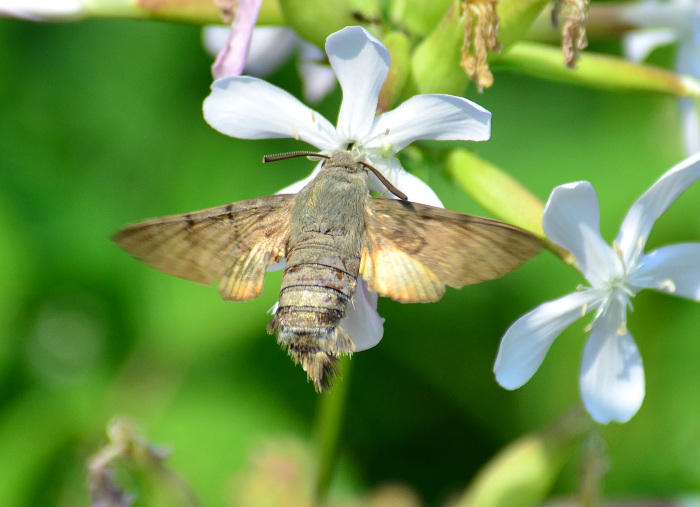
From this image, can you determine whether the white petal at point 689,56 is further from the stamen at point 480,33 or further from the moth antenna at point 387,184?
the moth antenna at point 387,184

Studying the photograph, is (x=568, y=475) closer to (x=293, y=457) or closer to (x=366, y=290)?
(x=293, y=457)

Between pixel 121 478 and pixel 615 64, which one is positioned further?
pixel 121 478

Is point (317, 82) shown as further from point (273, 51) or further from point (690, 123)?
point (690, 123)

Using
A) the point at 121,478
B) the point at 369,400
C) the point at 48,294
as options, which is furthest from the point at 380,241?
the point at 48,294

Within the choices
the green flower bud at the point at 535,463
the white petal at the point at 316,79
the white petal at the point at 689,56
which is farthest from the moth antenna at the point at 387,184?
the white petal at the point at 689,56

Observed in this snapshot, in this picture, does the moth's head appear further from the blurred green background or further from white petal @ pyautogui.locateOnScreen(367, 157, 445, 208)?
the blurred green background

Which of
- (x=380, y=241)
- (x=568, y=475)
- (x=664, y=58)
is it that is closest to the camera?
(x=380, y=241)

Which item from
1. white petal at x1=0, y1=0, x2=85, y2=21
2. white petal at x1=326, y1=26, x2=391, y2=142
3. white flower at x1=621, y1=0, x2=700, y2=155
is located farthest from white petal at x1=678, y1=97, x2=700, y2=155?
white petal at x1=0, y1=0, x2=85, y2=21
